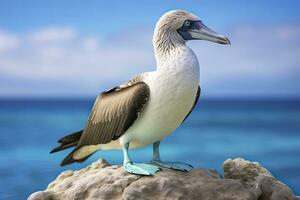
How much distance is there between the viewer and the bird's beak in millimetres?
5754

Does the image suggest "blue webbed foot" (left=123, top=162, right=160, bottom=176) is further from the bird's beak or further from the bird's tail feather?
the bird's beak

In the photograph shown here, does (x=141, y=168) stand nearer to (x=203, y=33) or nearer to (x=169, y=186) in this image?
(x=169, y=186)

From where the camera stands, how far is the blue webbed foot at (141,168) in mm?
5695

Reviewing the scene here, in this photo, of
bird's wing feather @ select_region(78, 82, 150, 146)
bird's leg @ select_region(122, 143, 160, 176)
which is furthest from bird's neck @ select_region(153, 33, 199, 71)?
bird's leg @ select_region(122, 143, 160, 176)

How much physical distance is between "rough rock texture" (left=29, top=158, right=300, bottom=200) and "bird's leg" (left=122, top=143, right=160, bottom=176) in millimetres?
46

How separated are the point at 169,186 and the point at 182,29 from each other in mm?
1483

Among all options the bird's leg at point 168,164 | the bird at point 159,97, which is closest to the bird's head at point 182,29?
the bird at point 159,97

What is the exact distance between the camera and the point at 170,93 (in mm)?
5570

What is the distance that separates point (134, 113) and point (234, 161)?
1277 mm

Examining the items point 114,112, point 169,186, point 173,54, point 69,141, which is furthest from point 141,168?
point 173,54

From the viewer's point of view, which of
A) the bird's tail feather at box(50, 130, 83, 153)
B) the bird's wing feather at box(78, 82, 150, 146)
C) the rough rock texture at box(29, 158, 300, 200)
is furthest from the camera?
the bird's tail feather at box(50, 130, 83, 153)

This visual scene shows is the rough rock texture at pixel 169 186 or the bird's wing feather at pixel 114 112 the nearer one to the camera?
the rough rock texture at pixel 169 186

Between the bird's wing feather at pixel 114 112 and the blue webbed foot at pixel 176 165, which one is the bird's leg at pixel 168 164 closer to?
the blue webbed foot at pixel 176 165

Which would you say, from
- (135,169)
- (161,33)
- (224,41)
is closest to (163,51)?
(161,33)
